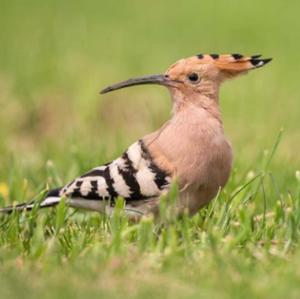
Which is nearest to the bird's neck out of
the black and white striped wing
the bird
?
the bird

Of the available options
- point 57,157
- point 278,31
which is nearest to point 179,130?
point 57,157

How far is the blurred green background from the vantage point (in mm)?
7191

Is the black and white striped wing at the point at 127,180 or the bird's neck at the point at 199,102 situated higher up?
the bird's neck at the point at 199,102

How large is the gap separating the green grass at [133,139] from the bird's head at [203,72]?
54 centimetres

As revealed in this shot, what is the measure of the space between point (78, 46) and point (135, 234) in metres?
5.87

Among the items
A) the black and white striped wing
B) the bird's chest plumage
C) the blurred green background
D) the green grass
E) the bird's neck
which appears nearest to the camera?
the green grass

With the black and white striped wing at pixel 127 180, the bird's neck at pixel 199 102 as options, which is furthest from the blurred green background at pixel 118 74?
the bird's neck at pixel 199 102

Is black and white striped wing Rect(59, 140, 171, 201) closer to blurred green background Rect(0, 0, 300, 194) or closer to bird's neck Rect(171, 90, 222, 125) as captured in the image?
bird's neck Rect(171, 90, 222, 125)

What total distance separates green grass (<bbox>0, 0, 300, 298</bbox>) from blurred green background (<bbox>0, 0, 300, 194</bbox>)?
2cm

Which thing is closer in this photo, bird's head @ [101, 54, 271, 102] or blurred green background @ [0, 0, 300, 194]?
bird's head @ [101, 54, 271, 102]

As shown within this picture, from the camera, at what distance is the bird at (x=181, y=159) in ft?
15.5

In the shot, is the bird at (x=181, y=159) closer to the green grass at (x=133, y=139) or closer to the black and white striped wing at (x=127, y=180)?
the black and white striped wing at (x=127, y=180)

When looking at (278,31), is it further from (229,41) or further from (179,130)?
(179,130)

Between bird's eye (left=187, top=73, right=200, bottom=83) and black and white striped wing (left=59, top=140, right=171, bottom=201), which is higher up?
bird's eye (left=187, top=73, right=200, bottom=83)
